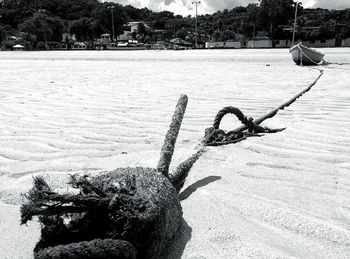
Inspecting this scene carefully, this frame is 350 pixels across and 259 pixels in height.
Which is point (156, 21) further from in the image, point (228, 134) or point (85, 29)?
point (228, 134)

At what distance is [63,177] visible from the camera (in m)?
2.15

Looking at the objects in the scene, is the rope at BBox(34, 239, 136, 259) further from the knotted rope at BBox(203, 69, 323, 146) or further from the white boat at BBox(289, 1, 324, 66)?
the white boat at BBox(289, 1, 324, 66)

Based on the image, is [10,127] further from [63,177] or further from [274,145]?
[274,145]

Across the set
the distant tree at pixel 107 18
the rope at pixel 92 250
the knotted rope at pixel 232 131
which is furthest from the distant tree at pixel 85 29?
the rope at pixel 92 250

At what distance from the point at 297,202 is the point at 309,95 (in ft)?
11.9

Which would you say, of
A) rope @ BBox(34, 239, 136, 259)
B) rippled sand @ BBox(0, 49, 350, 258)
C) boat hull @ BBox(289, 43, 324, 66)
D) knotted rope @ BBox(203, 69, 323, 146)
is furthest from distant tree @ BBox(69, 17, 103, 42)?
rope @ BBox(34, 239, 136, 259)

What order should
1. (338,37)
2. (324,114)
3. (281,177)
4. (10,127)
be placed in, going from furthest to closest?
(338,37) < (324,114) < (10,127) < (281,177)

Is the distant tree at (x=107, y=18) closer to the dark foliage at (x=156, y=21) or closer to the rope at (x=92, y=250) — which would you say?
the dark foliage at (x=156, y=21)

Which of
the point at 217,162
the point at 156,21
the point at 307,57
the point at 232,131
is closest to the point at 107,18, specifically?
the point at 156,21

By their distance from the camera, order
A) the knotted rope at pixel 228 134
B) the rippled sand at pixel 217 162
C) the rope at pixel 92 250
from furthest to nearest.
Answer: the knotted rope at pixel 228 134 → the rippled sand at pixel 217 162 → the rope at pixel 92 250

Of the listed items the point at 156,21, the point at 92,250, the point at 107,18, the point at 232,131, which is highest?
the point at 156,21

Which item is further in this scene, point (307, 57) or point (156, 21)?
point (156, 21)

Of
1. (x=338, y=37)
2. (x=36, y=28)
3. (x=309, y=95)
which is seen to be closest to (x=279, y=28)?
(x=338, y=37)

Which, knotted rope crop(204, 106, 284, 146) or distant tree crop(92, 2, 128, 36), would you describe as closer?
knotted rope crop(204, 106, 284, 146)
